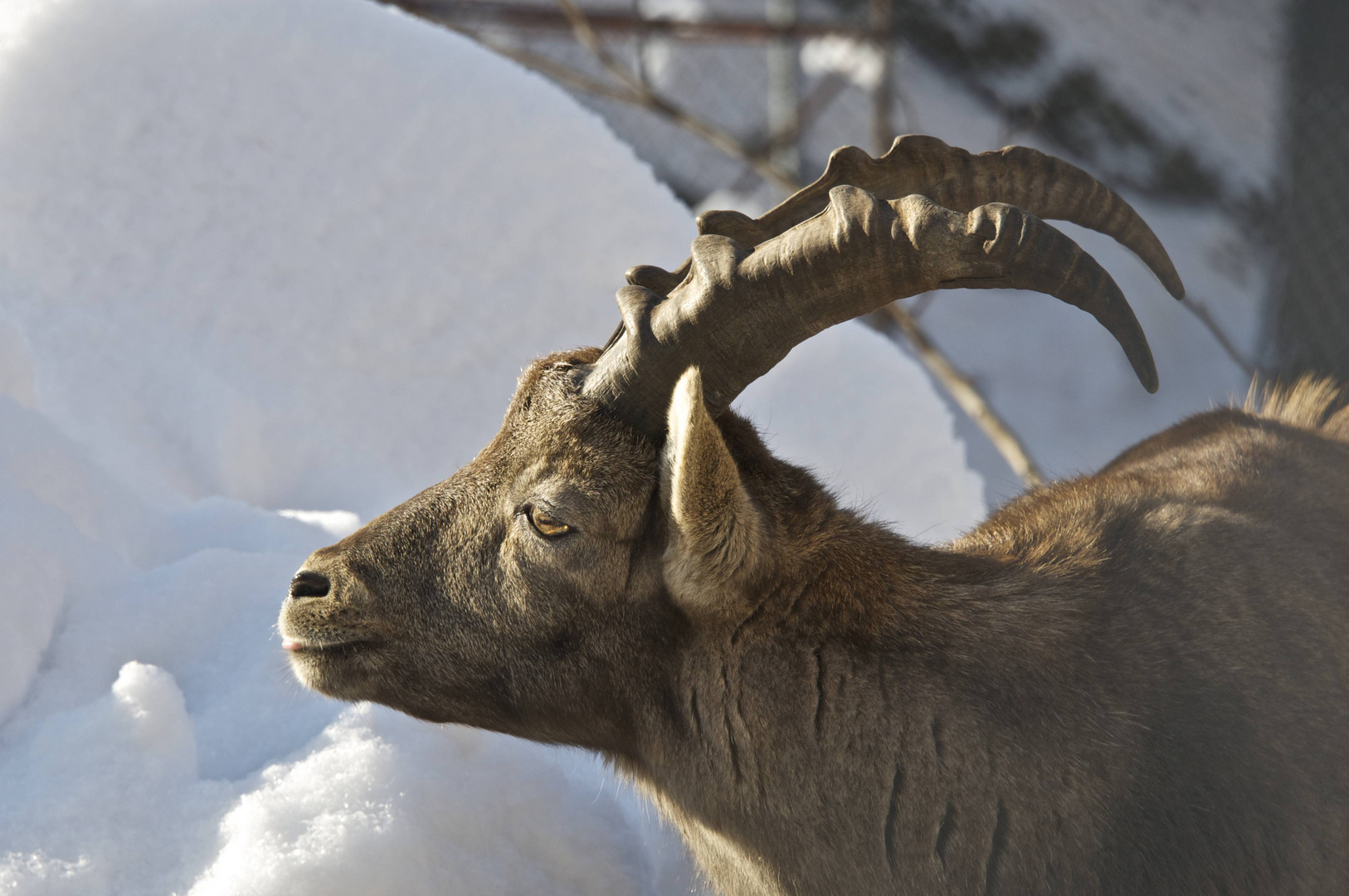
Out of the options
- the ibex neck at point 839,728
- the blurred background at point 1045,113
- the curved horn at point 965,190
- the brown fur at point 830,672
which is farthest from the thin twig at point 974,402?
the ibex neck at point 839,728

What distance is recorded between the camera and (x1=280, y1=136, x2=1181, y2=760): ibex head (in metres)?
2.06

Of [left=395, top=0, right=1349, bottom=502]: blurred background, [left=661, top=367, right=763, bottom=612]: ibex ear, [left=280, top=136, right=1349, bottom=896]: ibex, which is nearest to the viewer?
[left=661, top=367, right=763, bottom=612]: ibex ear

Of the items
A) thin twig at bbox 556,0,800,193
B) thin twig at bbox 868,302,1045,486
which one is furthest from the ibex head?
thin twig at bbox 556,0,800,193

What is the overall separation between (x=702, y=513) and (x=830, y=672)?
41 centimetres

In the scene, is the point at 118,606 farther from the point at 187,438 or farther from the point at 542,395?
the point at 542,395

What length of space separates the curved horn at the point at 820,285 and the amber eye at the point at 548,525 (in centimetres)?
25

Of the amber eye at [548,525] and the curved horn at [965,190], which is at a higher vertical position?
the curved horn at [965,190]

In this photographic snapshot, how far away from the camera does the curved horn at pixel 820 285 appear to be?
1.97 m

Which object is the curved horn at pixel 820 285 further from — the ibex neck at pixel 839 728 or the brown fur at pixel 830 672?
the ibex neck at pixel 839 728

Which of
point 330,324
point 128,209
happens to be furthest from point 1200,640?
point 128,209

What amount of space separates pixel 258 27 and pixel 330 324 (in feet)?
3.75

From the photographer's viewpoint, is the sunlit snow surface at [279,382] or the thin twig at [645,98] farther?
the thin twig at [645,98]

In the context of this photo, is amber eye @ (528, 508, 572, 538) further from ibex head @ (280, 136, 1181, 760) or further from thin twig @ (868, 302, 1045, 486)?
thin twig @ (868, 302, 1045, 486)

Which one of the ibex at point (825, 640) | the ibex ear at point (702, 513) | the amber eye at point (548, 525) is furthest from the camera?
the amber eye at point (548, 525)
